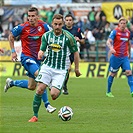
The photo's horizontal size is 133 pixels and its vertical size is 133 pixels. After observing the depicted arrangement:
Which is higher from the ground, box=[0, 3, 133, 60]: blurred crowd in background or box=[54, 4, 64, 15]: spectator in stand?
box=[54, 4, 64, 15]: spectator in stand

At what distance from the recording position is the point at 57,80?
11.5 metres

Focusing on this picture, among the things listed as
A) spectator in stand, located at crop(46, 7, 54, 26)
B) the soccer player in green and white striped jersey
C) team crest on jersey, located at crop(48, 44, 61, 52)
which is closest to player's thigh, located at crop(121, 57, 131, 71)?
the soccer player in green and white striped jersey

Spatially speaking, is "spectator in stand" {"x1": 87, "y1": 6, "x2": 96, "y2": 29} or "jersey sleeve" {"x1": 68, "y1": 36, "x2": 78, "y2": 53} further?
"spectator in stand" {"x1": 87, "y1": 6, "x2": 96, "y2": 29}

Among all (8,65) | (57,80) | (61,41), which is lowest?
(8,65)

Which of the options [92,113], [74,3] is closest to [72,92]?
[92,113]

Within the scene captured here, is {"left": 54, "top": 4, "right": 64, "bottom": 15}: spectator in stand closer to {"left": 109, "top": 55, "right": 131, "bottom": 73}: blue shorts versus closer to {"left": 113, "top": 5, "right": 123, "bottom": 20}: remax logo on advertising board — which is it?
{"left": 113, "top": 5, "right": 123, "bottom": 20}: remax logo on advertising board

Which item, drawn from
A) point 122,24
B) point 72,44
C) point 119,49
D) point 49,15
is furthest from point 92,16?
point 72,44

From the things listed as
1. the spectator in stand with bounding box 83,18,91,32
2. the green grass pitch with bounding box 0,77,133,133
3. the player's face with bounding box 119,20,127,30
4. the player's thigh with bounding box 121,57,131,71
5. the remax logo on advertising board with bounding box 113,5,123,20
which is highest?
the player's face with bounding box 119,20,127,30

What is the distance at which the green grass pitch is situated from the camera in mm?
10578

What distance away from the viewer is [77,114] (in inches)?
510

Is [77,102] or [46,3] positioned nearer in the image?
[77,102]

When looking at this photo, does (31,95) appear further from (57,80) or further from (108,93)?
(57,80)

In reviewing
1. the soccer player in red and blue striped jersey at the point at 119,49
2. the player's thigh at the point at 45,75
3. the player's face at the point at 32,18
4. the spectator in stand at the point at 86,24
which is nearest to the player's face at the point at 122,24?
the soccer player in red and blue striped jersey at the point at 119,49

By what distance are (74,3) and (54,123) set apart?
23.4 metres
